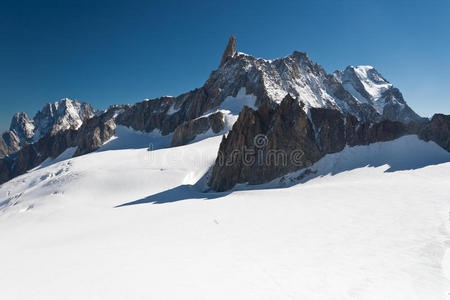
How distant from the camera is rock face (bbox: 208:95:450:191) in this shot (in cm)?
3081

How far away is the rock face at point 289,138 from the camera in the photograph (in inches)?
1213

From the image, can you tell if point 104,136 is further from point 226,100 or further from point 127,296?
point 127,296

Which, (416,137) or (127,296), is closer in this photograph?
(127,296)

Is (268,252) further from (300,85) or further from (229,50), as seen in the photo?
(229,50)

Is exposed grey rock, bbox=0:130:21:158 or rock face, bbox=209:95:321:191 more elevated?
exposed grey rock, bbox=0:130:21:158

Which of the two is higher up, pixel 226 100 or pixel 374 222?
pixel 226 100

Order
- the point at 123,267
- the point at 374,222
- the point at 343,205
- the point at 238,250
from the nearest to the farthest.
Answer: the point at 123,267, the point at 238,250, the point at 374,222, the point at 343,205

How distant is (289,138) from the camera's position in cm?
3238

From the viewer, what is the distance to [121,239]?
416 inches

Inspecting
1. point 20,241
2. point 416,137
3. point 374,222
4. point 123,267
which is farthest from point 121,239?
point 416,137

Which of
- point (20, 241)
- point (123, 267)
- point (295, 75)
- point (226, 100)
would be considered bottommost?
point (20, 241)

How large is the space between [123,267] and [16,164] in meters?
136

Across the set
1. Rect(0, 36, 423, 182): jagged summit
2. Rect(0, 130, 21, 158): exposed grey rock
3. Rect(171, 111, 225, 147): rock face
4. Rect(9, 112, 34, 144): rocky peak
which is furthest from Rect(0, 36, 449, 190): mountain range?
Rect(9, 112, 34, 144): rocky peak

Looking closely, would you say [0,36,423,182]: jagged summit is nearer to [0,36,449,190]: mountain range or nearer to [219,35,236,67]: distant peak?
[0,36,449,190]: mountain range
